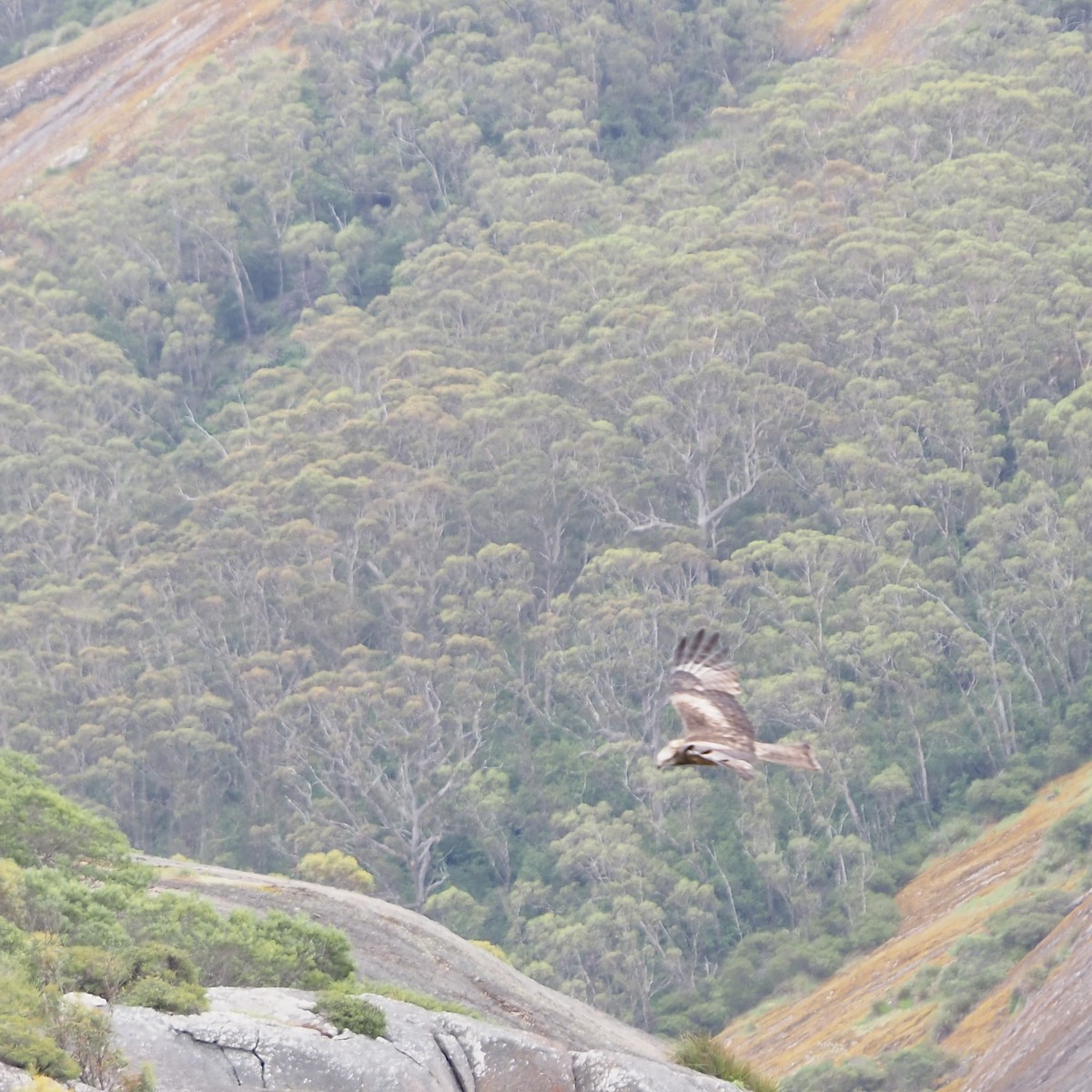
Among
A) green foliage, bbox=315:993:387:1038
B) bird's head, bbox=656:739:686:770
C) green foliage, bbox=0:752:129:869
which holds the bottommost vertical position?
green foliage, bbox=315:993:387:1038

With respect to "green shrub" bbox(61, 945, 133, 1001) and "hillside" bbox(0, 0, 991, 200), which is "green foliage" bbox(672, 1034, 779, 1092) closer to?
"green shrub" bbox(61, 945, 133, 1001)

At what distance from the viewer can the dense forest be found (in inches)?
2058

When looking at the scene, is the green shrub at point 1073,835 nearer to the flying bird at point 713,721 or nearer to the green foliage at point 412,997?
the green foliage at point 412,997

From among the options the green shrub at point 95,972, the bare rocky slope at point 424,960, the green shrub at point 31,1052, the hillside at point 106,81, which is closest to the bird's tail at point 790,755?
the green shrub at point 31,1052

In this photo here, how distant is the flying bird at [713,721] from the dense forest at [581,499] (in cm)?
3371

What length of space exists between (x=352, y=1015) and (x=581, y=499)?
1509 inches

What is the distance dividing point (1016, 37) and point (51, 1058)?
59003mm

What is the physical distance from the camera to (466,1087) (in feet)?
76.8

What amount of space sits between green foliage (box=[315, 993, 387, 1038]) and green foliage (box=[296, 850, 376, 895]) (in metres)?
23.3

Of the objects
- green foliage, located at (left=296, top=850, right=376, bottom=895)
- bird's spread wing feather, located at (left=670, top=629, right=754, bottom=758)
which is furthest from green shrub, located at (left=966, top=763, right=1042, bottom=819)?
bird's spread wing feather, located at (left=670, top=629, right=754, bottom=758)

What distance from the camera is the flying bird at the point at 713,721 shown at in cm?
1385

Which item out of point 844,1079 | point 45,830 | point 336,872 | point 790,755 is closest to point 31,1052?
point 790,755

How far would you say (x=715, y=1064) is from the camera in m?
26.2

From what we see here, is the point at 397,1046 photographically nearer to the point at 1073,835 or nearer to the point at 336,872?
the point at 336,872
